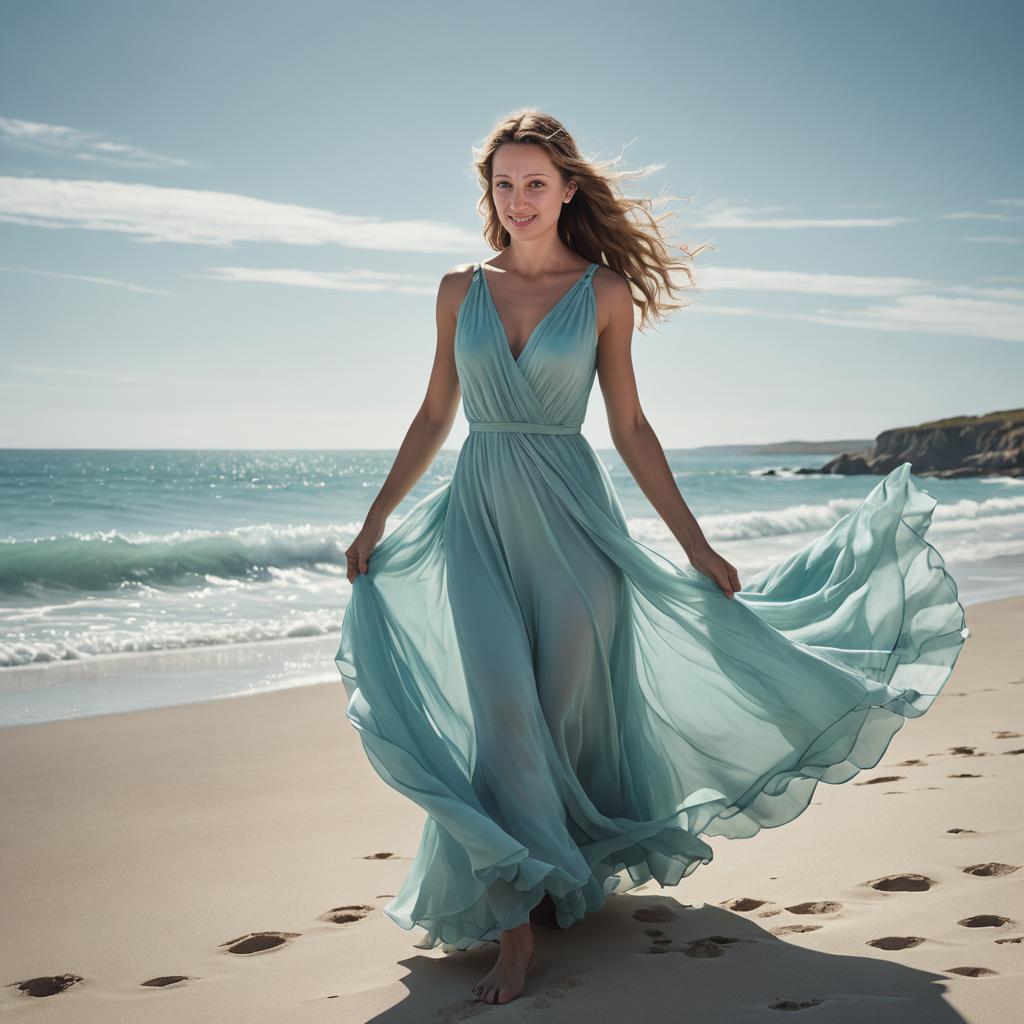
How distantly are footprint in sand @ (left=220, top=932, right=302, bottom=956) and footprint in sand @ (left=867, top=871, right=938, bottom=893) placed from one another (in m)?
1.73

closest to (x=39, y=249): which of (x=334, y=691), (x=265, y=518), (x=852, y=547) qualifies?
(x=265, y=518)

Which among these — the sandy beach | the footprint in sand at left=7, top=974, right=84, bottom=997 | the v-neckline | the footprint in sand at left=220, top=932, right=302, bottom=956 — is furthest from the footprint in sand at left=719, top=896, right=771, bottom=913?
the footprint in sand at left=7, top=974, right=84, bottom=997

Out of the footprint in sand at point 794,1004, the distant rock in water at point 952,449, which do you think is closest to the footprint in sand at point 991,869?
the footprint in sand at point 794,1004

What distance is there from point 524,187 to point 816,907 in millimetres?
2275

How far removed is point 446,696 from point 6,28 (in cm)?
2183

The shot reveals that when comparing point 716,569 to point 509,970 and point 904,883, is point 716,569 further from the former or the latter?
point 509,970

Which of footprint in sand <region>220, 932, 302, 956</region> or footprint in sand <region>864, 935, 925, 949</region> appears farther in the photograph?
footprint in sand <region>220, 932, 302, 956</region>

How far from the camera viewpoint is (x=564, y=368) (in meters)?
3.28

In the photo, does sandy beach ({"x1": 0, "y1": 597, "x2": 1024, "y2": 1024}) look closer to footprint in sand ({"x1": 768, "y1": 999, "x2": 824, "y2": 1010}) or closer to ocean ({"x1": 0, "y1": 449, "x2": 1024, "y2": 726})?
footprint in sand ({"x1": 768, "y1": 999, "x2": 824, "y2": 1010})

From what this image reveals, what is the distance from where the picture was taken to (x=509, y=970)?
2.81 meters

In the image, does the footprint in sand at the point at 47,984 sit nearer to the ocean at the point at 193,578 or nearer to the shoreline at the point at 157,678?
the shoreline at the point at 157,678

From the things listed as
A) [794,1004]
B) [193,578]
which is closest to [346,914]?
[794,1004]

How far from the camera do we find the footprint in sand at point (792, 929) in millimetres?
3053

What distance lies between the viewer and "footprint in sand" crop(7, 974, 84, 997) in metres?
2.99
